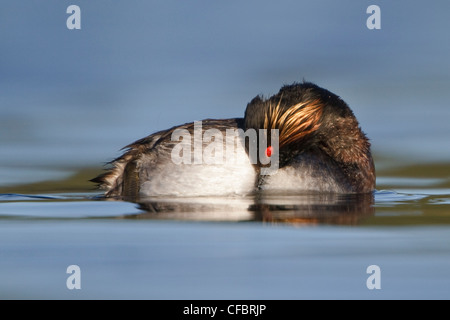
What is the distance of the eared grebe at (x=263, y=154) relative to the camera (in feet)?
34.5

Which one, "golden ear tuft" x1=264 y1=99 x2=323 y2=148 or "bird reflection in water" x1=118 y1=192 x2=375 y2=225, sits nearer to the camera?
"bird reflection in water" x1=118 y1=192 x2=375 y2=225

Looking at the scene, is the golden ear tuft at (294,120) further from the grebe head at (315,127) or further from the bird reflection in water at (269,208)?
the bird reflection in water at (269,208)

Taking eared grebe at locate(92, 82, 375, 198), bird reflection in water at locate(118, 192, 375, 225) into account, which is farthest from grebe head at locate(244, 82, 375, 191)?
bird reflection in water at locate(118, 192, 375, 225)

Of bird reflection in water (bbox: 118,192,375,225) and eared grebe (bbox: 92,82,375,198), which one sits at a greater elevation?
eared grebe (bbox: 92,82,375,198)

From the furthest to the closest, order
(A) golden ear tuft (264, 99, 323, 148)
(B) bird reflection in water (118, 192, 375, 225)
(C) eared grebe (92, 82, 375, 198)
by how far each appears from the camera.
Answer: (A) golden ear tuft (264, 99, 323, 148)
(C) eared grebe (92, 82, 375, 198)
(B) bird reflection in water (118, 192, 375, 225)

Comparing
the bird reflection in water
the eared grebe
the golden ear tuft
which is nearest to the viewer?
the bird reflection in water

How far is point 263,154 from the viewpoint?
34.5 ft

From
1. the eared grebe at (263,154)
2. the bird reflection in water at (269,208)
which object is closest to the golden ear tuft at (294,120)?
the eared grebe at (263,154)

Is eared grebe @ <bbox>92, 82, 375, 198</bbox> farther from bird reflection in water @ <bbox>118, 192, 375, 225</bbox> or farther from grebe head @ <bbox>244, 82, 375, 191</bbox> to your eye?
bird reflection in water @ <bbox>118, 192, 375, 225</bbox>

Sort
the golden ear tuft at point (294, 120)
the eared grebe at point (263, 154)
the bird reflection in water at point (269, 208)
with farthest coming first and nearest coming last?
the golden ear tuft at point (294, 120), the eared grebe at point (263, 154), the bird reflection in water at point (269, 208)

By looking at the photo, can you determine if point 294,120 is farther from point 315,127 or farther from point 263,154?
→ point 263,154

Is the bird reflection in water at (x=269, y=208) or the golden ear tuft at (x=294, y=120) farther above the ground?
the golden ear tuft at (x=294, y=120)

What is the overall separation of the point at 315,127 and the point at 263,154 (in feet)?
3.77

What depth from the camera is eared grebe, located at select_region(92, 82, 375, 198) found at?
10523mm
